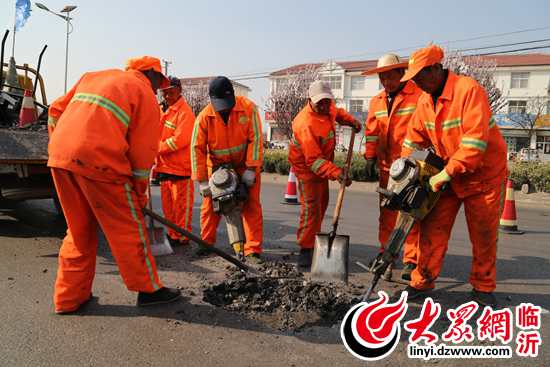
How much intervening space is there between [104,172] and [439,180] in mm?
2350

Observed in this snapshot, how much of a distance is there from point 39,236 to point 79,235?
111 inches

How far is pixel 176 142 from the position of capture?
16.3 ft

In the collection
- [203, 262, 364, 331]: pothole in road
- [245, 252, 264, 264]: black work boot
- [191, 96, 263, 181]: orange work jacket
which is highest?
[191, 96, 263, 181]: orange work jacket

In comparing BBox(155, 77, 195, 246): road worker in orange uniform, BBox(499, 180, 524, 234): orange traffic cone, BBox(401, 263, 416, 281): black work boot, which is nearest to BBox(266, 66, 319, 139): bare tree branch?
BBox(499, 180, 524, 234): orange traffic cone

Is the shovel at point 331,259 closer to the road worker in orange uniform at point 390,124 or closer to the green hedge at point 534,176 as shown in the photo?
the road worker in orange uniform at point 390,124

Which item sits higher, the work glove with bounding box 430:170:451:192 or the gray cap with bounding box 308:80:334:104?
the gray cap with bounding box 308:80:334:104

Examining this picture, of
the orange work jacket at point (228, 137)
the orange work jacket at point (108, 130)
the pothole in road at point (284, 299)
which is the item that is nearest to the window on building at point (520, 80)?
the orange work jacket at point (228, 137)

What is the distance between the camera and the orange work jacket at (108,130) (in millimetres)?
2783

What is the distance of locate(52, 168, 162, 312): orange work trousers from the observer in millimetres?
2893

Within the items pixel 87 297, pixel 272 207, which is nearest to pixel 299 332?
pixel 87 297

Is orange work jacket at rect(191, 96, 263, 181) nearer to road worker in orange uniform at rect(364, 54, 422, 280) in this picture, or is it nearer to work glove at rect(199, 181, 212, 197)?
work glove at rect(199, 181, 212, 197)

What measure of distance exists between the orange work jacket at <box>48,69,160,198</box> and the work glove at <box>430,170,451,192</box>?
205 centimetres

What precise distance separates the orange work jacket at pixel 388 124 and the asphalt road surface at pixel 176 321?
1.20 metres

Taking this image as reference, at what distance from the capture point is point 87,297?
126 inches
